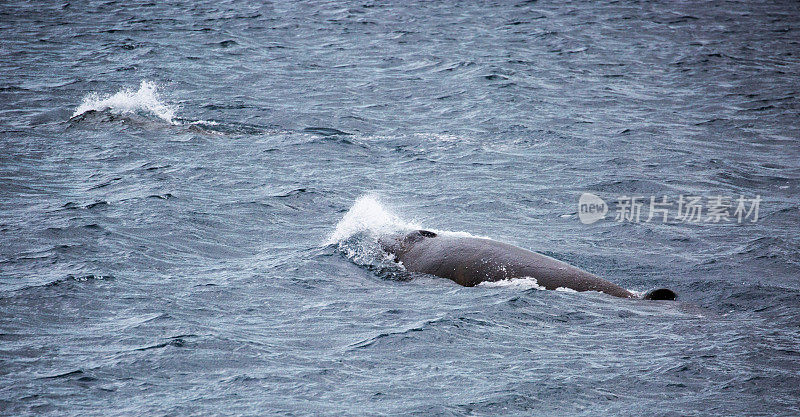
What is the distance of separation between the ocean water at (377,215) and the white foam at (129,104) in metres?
0.10

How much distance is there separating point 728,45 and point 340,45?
43.1 feet

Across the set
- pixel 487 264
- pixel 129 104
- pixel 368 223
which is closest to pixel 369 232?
pixel 368 223

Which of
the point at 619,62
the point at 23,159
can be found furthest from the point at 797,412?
the point at 619,62

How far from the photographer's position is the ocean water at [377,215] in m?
8.55

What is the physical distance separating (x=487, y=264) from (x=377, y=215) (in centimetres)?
319

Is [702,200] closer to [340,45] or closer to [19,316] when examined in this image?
[19,316]

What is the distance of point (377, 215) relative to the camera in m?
14.1

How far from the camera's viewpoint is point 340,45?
96.8 feet

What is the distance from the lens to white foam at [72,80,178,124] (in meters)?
20.3
